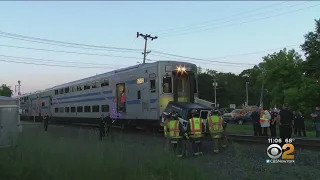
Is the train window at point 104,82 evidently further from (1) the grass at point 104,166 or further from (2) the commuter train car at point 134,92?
(1) the grass at point 104,166

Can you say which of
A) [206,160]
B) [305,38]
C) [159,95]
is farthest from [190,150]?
[305,38]

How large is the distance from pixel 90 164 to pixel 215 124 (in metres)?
8.20

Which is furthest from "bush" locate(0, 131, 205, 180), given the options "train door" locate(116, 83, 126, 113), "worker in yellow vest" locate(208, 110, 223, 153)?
"train door" locate(116, 83, 126, 113)

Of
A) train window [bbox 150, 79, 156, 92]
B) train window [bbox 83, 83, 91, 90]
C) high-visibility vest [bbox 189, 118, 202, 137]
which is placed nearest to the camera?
high-visibility vest [bbox 189, 118, 202, 137]

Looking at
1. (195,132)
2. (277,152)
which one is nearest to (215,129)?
(195,132)

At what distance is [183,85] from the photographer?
2073 cm

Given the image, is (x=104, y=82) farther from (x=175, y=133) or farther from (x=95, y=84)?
(x=175, y=133)

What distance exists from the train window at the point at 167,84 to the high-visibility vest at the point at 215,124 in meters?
6.45

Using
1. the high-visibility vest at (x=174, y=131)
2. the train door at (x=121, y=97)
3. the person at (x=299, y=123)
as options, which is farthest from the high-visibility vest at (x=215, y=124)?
the train door at (x=121, y=97)

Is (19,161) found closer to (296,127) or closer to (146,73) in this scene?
(146,73)

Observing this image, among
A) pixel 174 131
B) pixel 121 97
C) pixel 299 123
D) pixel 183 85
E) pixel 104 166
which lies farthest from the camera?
pixel 121 97

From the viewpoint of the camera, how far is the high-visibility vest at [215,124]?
1386 cm

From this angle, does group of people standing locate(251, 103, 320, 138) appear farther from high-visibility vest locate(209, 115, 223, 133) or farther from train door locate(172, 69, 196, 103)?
train door locate(172, 69, 196, 103)

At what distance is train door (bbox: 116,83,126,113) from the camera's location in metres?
23.9
